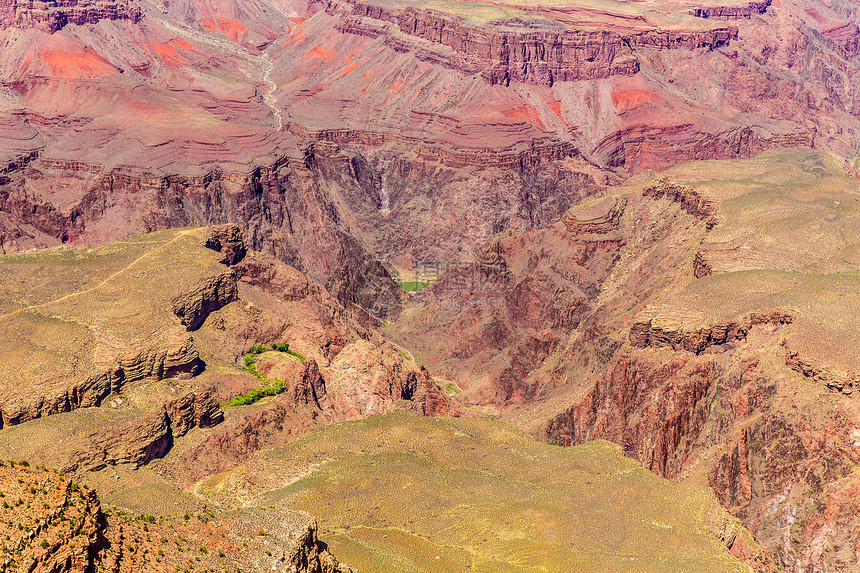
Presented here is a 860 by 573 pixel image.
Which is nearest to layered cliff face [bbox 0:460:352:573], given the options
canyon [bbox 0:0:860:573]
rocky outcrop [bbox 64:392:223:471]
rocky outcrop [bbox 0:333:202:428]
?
canyon [bbox 0:0:860:573]

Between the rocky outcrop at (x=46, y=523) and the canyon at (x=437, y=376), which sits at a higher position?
the rocky outcrop at (x=46, y=523)

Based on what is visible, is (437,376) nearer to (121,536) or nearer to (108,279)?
(108,279)

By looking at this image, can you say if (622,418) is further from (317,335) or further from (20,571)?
(20,571)

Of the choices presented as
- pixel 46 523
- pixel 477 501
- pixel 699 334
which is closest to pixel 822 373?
pixel 699 334

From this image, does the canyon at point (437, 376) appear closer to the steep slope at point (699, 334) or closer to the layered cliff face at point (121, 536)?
the layered cliff face at point (121, 536)

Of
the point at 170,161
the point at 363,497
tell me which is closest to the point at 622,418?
the point at 363,497

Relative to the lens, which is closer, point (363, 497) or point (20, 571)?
point (20, 571)

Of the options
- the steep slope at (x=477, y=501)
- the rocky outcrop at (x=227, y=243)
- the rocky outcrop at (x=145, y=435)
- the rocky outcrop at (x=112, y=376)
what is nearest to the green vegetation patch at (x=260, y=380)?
the rocky outcrop at (x=145, y=435)
